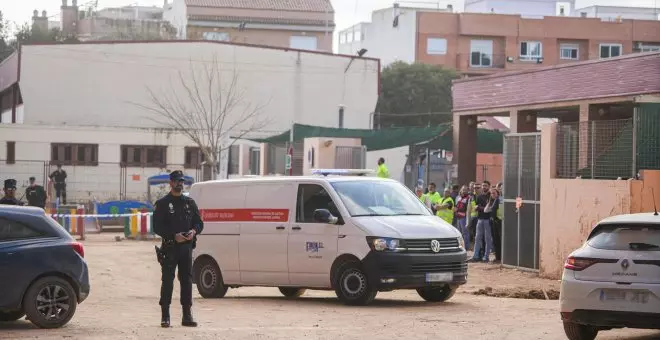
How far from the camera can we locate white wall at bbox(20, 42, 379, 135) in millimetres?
60681

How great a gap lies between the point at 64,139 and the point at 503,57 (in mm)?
38565

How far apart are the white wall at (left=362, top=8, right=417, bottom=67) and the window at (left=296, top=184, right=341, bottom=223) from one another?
70.0 meters

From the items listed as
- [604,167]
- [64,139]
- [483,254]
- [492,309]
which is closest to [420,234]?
[492,309]

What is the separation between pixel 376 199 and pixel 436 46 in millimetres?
70793

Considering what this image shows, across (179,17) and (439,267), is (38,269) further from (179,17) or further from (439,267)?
(179,17)

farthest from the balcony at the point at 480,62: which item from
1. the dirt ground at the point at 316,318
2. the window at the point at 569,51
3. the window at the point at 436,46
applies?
the dirt ground at the point at 316,318

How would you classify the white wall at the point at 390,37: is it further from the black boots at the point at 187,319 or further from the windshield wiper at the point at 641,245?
the windshield wiper at the point at 641,245

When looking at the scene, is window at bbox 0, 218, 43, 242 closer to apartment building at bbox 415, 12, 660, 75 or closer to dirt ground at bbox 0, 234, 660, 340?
dirt ground at bbox 0, 234, 660, 340

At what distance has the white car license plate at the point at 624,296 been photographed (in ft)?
40.3

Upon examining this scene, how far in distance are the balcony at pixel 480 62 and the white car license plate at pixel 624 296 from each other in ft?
249

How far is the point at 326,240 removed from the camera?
18.3m

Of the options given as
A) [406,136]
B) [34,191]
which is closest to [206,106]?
[406,136]

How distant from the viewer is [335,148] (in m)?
38.3

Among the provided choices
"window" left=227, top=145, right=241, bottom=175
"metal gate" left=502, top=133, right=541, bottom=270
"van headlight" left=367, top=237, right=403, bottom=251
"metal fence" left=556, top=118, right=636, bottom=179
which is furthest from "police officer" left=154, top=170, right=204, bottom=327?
"window" left=227, top=145, right=241, bottom=175
